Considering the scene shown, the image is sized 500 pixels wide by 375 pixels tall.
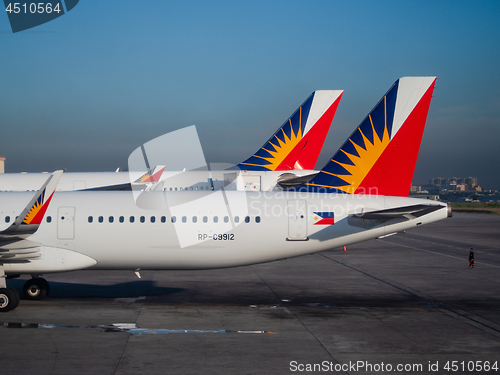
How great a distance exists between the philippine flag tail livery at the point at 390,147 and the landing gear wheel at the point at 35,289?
38.9 feet

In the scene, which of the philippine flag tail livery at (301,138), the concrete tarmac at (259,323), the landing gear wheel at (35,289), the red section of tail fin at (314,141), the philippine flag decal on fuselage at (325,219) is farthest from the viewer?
the red section of tail fin at (314,141)

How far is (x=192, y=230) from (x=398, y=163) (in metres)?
9.06

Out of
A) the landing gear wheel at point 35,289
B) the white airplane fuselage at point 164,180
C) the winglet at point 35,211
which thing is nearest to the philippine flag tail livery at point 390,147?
the winglet at point 35,211

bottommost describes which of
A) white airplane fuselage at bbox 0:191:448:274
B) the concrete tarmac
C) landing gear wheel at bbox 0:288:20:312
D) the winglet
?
the concrete tarmac

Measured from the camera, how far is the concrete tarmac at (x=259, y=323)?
11.7 m

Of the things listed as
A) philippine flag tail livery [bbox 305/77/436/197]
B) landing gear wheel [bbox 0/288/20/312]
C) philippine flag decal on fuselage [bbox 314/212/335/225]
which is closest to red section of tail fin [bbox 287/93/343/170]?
philippine flag tail livery [bbox 305/77/436/197]

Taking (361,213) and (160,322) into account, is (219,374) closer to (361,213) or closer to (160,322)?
(160,322)

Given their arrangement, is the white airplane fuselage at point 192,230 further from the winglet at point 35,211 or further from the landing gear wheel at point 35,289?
the winglet at point 35,211

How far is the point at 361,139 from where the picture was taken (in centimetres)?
1973

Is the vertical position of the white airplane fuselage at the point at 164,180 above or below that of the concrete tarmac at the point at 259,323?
above

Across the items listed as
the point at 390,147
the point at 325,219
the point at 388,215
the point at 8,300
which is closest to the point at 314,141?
the point at 390,147

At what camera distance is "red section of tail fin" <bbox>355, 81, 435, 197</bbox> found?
63.5 feet

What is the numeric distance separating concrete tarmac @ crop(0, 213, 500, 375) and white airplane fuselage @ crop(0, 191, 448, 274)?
6.00 ft

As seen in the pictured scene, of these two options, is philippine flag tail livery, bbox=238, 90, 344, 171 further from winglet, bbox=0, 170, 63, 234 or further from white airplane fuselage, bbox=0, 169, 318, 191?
winglet, bbox=0, 170, 63, 234
